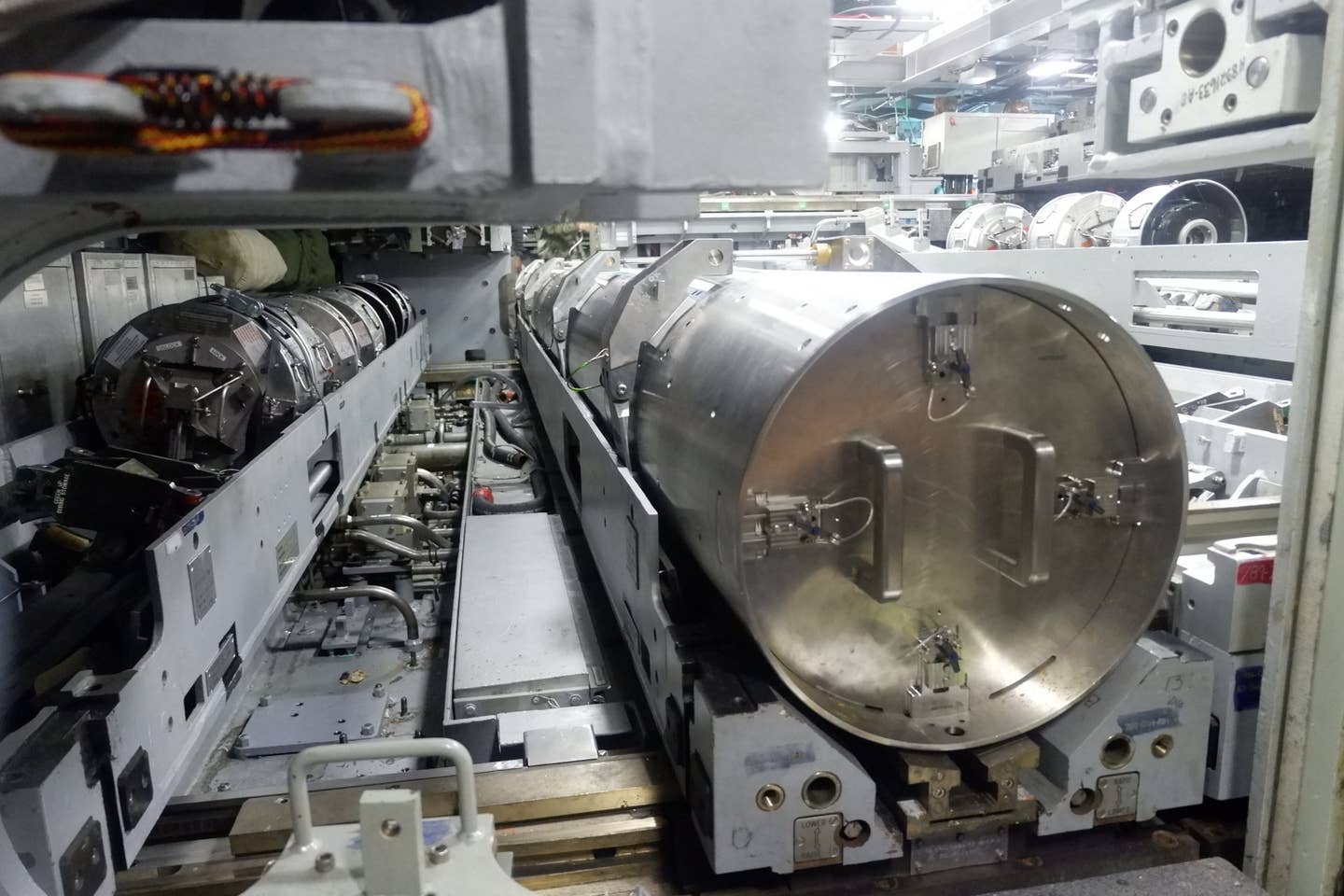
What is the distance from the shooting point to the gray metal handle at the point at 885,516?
4.43 feet

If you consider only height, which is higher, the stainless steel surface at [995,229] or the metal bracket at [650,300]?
the stainless steel surface at [995,229]

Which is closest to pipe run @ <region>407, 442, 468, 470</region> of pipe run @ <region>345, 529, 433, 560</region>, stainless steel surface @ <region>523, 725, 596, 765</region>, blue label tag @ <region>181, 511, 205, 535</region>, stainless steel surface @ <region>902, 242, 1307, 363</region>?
pipe run @ <region>345, 529, 433, 560</region>

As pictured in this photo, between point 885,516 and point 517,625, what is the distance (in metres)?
1.31

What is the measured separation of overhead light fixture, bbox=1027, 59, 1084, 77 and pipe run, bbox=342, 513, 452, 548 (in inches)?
298

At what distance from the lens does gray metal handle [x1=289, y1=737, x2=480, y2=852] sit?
1.12 meters

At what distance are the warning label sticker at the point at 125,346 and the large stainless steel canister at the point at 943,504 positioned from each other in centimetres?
144

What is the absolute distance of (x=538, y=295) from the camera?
18.7 feet

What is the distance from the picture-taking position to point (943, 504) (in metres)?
1.52

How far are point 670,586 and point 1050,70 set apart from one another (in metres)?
9.37

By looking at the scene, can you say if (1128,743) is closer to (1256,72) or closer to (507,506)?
(1256,72)

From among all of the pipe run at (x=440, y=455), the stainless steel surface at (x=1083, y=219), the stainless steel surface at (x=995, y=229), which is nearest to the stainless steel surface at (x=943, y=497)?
the pipe run at (x=440, y=455)

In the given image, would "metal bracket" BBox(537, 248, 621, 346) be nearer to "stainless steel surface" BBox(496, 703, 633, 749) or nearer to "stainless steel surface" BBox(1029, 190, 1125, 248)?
"stainless steel surface" BBox(496, 703, 633, 749)

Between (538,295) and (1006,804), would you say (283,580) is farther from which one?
(538,295)

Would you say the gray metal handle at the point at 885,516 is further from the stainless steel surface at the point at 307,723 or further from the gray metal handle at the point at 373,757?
the stainless steel surface at the point at 307,723
